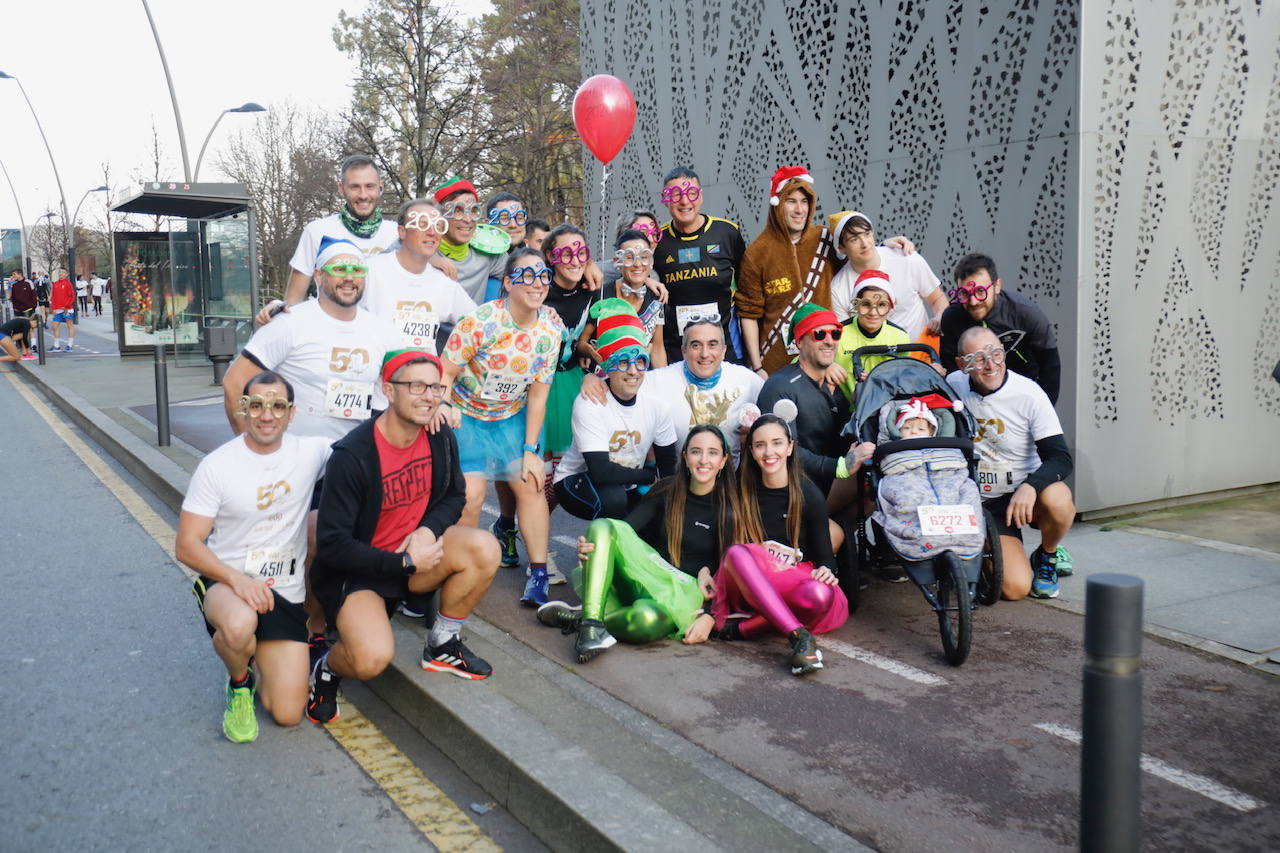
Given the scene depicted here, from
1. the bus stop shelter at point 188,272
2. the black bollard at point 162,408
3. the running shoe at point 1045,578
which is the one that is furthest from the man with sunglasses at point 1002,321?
the bus stop shelter at point 188,272

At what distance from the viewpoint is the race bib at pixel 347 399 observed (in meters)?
5.39

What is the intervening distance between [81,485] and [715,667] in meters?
7.61

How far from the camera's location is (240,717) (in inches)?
173

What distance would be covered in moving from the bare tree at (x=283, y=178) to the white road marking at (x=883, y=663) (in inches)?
1270

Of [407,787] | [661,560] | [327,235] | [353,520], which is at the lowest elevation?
[407,787]

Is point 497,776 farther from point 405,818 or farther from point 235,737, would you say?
point 235,737

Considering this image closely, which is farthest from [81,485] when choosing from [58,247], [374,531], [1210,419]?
[58,247]

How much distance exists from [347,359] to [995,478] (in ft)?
10.8

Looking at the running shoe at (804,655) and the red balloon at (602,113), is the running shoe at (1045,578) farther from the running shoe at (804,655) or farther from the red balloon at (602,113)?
the red balloon at (602,113)

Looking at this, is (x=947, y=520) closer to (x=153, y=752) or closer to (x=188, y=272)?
(x=153, y=752)

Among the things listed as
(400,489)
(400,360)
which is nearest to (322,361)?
(400,360)

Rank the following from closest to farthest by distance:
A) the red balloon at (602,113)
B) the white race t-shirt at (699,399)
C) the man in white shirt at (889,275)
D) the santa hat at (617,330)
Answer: the santa hat at (617,330)
the white race t-shirt at (699,399)
the man in white shirt at (889,275)
the red balloon at (602,113)

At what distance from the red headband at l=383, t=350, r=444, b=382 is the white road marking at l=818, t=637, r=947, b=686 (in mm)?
2151

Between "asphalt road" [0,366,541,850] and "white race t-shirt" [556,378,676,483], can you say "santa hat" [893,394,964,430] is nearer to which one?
"white race t-shirt" [556,378,676,483]
